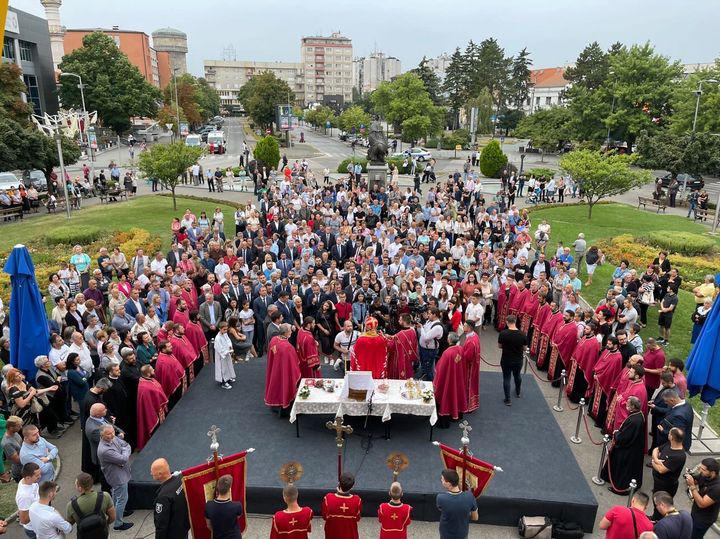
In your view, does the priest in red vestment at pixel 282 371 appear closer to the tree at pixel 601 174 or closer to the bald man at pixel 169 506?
the bald man at pixel 169 506

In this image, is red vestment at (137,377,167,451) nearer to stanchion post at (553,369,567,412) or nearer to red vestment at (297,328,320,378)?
red vestment at (297,328,320,378)

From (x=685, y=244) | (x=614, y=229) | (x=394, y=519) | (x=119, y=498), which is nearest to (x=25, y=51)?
(x=614, y=229)

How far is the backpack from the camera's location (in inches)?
226

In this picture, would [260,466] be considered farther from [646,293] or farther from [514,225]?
[514,225]

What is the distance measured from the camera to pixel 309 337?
10195 millimetres

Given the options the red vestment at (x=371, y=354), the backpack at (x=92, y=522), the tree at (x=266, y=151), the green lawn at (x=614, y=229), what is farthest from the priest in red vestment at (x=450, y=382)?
the tree at (x=266, y=151)

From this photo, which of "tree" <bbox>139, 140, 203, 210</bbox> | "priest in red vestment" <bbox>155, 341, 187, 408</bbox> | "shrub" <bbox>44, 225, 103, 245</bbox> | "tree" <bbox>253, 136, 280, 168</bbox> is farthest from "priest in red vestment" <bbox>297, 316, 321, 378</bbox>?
"tree" <bbox>253, 136, 280, 168</bbox>

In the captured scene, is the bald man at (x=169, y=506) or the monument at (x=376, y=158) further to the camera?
the monument at (x=376, y=158)

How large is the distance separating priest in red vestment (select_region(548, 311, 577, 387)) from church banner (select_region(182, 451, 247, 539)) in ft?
24.1

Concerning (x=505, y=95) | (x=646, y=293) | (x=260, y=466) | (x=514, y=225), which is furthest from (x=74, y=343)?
(x=505, y=95)

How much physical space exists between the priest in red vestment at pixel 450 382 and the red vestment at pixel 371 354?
1091 millimetres

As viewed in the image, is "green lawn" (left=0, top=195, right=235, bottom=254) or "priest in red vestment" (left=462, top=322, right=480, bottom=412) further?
"green lawn" (left=0, top=195, right=235, bottom=254)

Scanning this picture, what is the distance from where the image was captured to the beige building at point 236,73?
180000mm

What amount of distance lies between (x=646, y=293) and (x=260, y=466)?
35.5 ft
